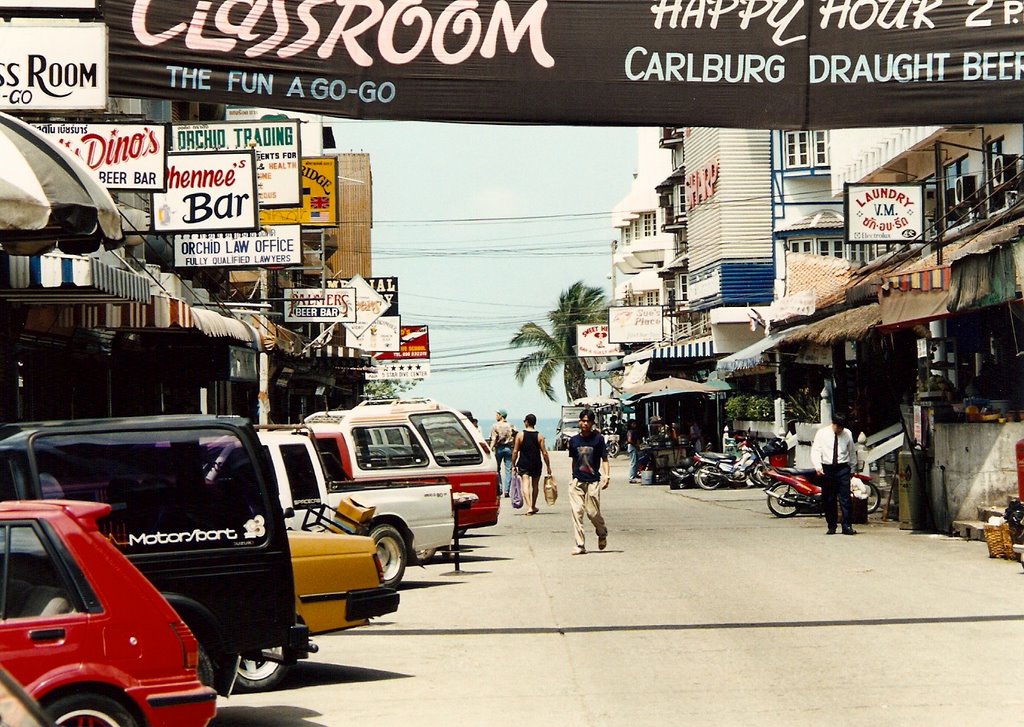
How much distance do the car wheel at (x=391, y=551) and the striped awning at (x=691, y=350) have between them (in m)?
38.5

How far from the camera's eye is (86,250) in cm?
1109

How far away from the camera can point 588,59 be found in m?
11.1

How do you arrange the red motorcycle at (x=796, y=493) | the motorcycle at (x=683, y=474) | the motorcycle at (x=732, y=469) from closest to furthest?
1. the red motorcycle at (x=796, y=493)
2. the motorcycle at (x=732, y=469)
3. the motorcycle at (x=683, y=474)

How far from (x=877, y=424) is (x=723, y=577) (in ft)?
49.9

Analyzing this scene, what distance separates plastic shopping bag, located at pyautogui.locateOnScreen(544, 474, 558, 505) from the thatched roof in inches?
228

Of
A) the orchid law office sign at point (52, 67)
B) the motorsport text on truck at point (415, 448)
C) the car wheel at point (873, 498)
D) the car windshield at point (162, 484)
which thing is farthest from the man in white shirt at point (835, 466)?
the car windshield at point (162, 484)

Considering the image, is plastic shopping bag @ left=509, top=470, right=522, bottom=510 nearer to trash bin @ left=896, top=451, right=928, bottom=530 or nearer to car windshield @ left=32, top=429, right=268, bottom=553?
trash bin @ left=896, top=451, right=928, bottom=530

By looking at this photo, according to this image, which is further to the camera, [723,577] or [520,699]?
[723,577]

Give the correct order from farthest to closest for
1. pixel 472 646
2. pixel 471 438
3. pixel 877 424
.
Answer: pixel 877 424
pixel 471 438
pixel 472 646

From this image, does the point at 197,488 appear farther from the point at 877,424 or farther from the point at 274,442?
the point at 877,424

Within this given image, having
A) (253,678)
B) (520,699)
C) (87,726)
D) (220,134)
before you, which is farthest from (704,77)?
(220,134)

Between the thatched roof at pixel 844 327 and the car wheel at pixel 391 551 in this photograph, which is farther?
the thatched roof at pixel 844 327

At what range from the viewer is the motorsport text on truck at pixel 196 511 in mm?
8508

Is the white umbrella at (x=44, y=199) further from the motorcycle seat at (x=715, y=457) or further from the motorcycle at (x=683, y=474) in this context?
the motorcycle at (x=683, y=474)
